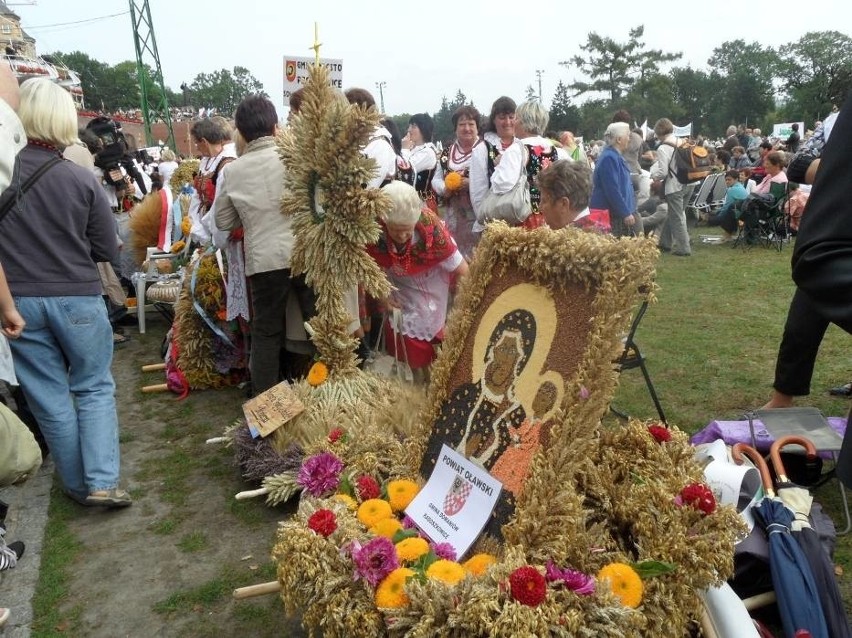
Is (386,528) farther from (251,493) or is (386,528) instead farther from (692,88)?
(692,88)

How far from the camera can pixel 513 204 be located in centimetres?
509

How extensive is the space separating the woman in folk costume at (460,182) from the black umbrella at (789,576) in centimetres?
394

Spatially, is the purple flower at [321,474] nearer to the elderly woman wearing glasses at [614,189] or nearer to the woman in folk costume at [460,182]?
the woman in folk costume at [460,182]

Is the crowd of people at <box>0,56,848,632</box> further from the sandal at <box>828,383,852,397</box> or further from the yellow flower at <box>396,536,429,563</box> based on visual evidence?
the yellow flower at <box>396,536,429,563</box>

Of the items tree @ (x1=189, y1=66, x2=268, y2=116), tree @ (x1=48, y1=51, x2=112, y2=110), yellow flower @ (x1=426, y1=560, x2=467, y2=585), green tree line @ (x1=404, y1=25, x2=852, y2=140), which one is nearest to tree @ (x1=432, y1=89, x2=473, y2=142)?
green tree line @ (x1=404, y1=25, x2=852, y2=140)

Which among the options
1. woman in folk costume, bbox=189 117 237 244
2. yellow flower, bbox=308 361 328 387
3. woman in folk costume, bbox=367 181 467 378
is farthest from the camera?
woman in folk costume, bbox=189 117 237 244

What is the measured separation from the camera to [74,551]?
315 centimetres

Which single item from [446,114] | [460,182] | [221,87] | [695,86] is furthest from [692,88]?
[460,182]

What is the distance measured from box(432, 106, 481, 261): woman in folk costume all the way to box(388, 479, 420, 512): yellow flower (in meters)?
3.81

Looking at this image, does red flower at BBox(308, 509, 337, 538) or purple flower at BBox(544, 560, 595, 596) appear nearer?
purple flower at BBox(544, 560, 595, 596)

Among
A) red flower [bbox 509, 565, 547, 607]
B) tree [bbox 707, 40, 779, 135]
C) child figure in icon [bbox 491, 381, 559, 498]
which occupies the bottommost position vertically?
red flower [bbox 509, 565, 547, 607]

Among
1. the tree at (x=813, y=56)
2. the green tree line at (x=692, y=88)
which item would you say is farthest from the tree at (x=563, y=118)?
the tree at (x=813, y=56)

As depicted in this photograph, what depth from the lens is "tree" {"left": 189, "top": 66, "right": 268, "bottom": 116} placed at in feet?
237

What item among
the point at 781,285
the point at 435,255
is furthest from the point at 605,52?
the point at 435,255
